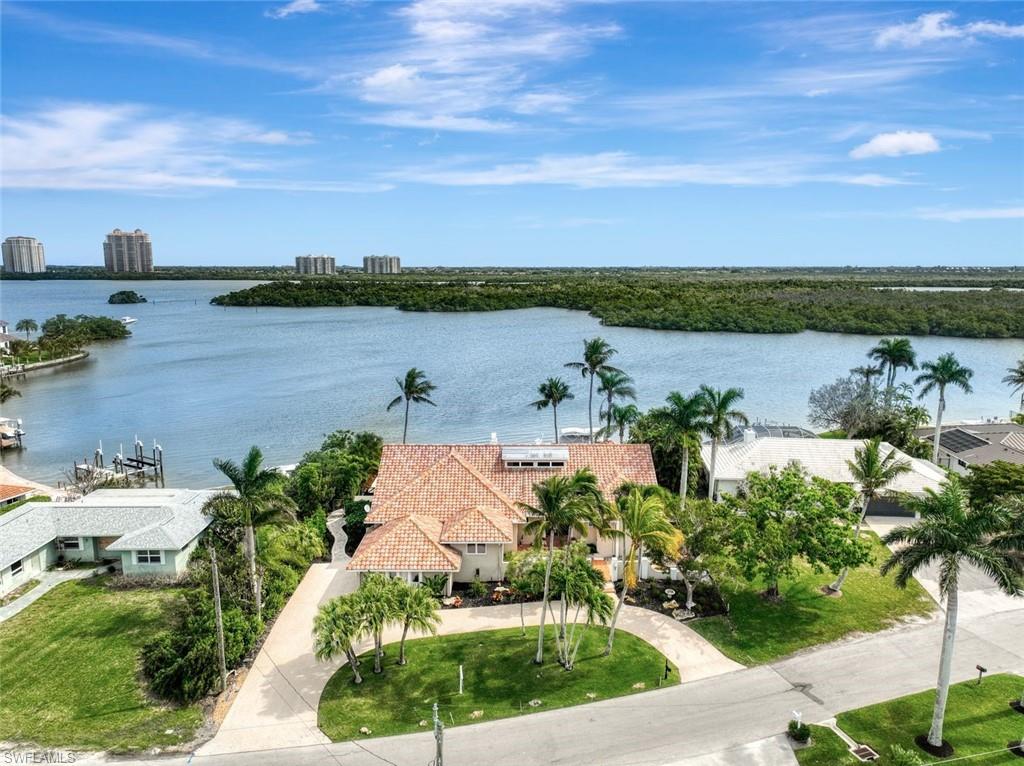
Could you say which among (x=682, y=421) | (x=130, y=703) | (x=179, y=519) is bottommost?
(x=130, y=703)

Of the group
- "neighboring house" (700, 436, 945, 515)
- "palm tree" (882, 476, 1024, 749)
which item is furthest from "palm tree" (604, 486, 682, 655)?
"neighboring house" (700, 436, 945, 515)

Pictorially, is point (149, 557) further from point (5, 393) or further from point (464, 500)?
point (5, 393)

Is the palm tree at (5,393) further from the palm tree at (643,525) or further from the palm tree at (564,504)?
the palm tree at (643,525)

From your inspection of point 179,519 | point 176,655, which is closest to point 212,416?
point 179,519

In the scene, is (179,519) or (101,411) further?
(101,411)

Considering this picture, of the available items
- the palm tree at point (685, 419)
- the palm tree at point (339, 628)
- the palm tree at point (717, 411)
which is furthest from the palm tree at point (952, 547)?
the palm tree at point (339, 628)

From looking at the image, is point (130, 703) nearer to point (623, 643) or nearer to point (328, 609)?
point (328, 609)

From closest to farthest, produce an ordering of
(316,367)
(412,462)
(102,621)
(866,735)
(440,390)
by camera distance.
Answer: (866,735)
(102,621)
(412,462)
(440,390)
(316,367)

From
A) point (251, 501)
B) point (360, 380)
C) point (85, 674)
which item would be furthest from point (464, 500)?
point (360, 380)
